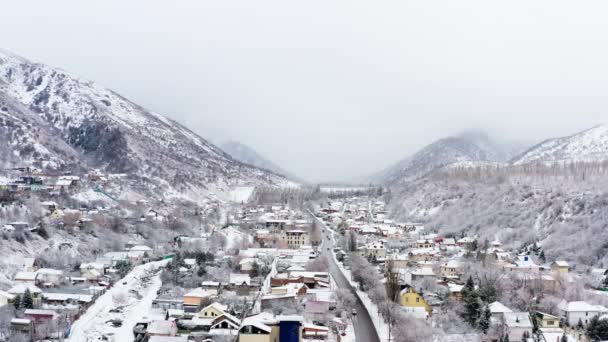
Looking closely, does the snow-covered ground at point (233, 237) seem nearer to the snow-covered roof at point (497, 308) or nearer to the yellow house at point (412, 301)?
the yellow house at point (412, 301)

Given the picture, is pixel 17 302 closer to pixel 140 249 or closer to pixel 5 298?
pixel 5 298

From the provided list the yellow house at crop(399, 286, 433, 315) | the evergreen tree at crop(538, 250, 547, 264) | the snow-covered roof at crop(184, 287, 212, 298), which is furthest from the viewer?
the evergreen tree at crop(538, 250, 547, 264)

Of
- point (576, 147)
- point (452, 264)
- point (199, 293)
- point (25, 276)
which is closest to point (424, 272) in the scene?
point (452, 264)

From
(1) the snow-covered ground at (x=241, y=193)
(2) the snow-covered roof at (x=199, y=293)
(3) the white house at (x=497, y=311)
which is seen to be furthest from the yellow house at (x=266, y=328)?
(1) the snow-covered ground at (x=241, y=193)

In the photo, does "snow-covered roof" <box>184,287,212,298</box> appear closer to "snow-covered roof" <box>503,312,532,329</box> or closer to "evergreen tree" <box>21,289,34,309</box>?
"evergreen tree" <box>21,289,34,309</box>

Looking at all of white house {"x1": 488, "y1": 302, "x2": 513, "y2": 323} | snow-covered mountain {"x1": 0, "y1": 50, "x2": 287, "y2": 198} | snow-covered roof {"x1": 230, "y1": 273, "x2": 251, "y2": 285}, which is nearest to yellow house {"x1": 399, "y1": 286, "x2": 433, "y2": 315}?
white house {"x1": 488, "y1": 302, "x2": 513, "y2": 323}

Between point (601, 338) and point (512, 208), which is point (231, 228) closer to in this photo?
point (512, 208)

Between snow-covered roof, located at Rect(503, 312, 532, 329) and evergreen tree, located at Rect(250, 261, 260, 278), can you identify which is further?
evergreen tree, located at Rect(250, 261, 260, 278)
